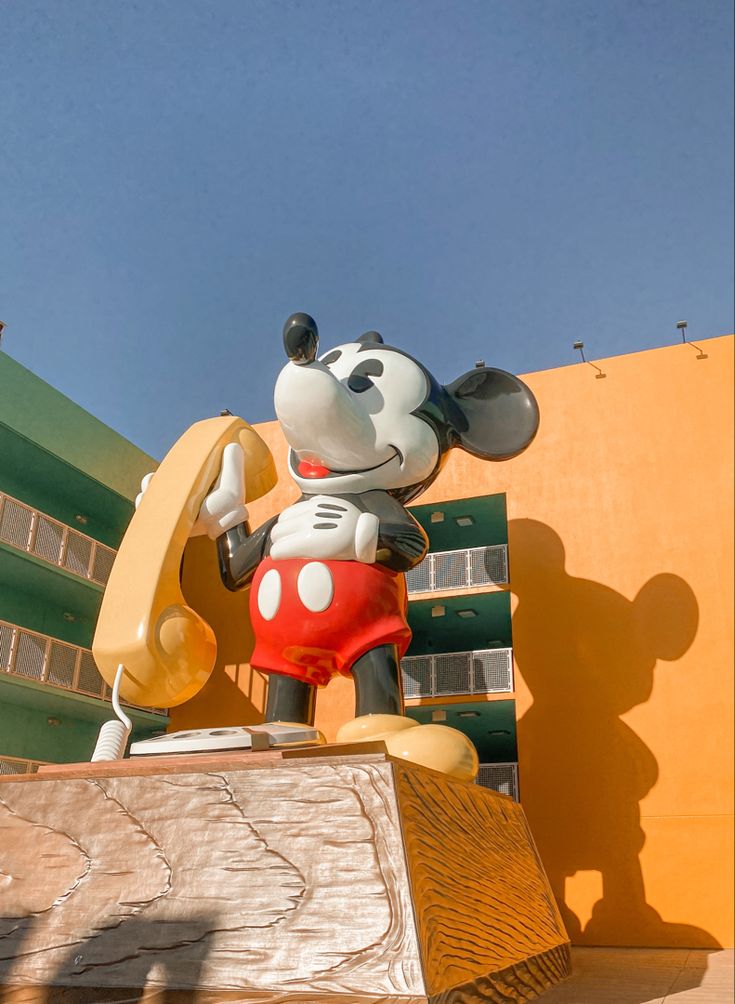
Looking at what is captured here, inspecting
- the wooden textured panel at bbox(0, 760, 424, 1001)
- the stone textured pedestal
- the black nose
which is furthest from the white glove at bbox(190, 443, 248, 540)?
the wooden textured panel at bbox(0, 760, 424, 1001)

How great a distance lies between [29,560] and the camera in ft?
33.6

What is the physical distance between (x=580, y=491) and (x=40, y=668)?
19.9ft

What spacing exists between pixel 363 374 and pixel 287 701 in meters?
2.40

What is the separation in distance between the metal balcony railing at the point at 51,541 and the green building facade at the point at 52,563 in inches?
0.5

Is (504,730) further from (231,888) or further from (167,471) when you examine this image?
(231,888)

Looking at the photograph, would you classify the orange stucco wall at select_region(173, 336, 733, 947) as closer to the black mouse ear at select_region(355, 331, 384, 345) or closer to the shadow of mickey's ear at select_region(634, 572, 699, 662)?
the shadow of mickey's ear at select_region(634, 572, 699, 662)

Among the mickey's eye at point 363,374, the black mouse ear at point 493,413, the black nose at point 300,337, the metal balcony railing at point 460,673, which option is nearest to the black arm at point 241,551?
the mickey's eye at point 363,374

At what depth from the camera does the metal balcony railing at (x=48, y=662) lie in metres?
9.85

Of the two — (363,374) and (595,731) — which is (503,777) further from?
(363,374)

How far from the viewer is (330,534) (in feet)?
21.2

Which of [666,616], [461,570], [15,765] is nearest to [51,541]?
[15,765]

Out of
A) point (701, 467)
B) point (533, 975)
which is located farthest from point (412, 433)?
point (701, 467)

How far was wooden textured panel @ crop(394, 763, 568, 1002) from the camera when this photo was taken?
3816 millimetres

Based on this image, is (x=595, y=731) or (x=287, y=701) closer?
(x=287, y=701)
